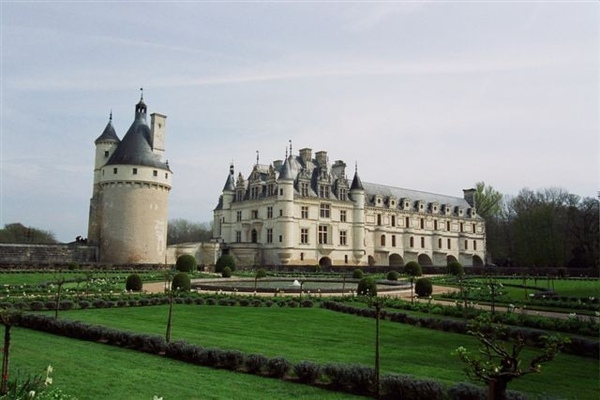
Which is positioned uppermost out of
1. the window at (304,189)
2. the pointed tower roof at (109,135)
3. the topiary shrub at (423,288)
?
the pointed tower roof at (109,135)

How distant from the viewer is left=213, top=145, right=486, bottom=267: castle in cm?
4506

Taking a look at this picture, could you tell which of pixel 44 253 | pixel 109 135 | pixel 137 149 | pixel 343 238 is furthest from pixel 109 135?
pixel 343 238

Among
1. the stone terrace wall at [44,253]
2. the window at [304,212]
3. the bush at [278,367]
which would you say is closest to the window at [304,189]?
the window at [304,212]

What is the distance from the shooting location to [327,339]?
1095 cm

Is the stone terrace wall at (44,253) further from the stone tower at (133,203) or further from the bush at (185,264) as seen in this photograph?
the bush at (185,264)

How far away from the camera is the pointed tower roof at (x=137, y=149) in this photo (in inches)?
1528

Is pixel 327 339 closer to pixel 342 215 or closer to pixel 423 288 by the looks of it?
pixel 423 288

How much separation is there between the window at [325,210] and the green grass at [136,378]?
1503 inches

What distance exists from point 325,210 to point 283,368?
131ft

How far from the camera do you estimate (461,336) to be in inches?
461

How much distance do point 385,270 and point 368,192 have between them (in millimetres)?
16769

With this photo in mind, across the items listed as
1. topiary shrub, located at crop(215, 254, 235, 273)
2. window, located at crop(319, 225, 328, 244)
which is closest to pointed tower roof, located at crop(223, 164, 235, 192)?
window, located at crop(319, 225, 328, 244)

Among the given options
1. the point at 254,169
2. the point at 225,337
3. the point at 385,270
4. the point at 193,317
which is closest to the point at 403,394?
the point at 225,337

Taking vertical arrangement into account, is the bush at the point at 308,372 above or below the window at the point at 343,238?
below
